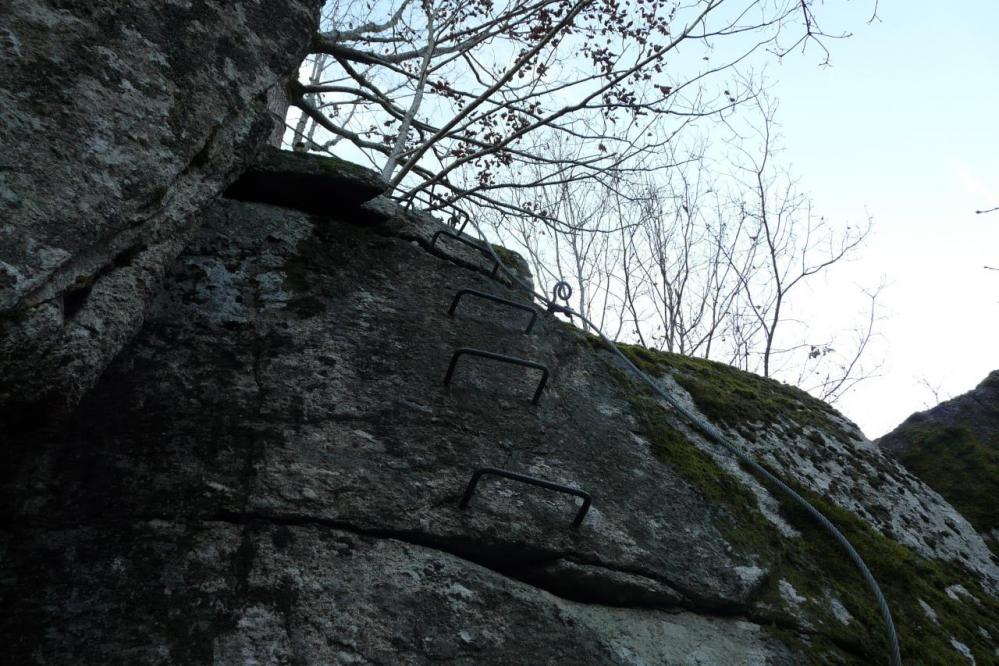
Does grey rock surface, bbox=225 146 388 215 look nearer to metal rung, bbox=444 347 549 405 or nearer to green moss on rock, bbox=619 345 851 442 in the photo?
metal rung, bbox=444 347 549 405

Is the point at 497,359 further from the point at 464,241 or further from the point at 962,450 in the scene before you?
the point at 962,450

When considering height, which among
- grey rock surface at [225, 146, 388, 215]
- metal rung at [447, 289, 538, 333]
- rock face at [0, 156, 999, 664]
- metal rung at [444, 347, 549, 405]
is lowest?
rock face at [0, 156, 999, 664]

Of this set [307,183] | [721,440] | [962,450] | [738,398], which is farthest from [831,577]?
[307,183]

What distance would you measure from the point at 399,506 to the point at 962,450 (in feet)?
14.2

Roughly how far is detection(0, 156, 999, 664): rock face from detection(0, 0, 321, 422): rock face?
1.22ft

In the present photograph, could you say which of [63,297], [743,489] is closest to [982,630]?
[743,489]

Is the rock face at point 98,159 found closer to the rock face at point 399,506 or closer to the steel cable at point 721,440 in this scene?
the rock face at point 399,506

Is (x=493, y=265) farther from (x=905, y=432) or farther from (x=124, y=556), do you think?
(x=905, y=432)

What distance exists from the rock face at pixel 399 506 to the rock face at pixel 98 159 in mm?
373

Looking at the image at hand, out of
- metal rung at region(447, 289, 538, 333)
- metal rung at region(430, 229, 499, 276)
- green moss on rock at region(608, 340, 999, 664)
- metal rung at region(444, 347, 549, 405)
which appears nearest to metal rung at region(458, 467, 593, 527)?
metal rung at region(444, 347, 549, 405)

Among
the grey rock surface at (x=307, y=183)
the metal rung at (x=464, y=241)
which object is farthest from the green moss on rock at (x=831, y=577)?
the grey rock surface at (x=307, y=183)

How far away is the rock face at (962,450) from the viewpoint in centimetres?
443

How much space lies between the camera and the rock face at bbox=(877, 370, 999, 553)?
443cm

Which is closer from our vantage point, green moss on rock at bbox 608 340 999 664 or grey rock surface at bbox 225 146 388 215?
green moss on rock at bbox 608 340 999 664
